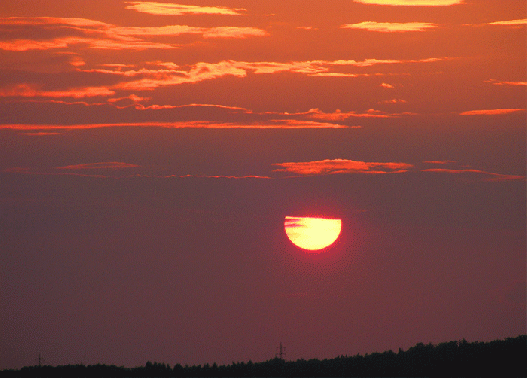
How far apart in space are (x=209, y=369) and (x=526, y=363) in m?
46.5

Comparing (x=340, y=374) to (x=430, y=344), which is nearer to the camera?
(x=340, y=374)

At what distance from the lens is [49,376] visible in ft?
580

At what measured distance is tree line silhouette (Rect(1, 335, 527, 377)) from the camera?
559 ft

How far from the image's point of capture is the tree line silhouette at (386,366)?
6713 inches

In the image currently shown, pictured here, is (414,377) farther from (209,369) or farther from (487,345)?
(209,369)

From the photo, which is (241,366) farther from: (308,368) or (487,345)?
(487,345)

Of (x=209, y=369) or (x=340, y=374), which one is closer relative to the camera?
(x=340, y=374)

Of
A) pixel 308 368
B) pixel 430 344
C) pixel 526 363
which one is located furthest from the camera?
pixel 430 344

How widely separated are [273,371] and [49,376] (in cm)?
3146

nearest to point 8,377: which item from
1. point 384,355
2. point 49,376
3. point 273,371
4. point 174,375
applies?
point 49,376

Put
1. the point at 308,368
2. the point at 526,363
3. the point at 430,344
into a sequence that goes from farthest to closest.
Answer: the point at 430,344 < the point at 308,368 < the point at 526,363

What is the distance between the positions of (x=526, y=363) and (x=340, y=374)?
82.9ft

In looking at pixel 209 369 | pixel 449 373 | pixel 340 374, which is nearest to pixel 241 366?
pixel 209 369

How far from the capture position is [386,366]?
17962cm
